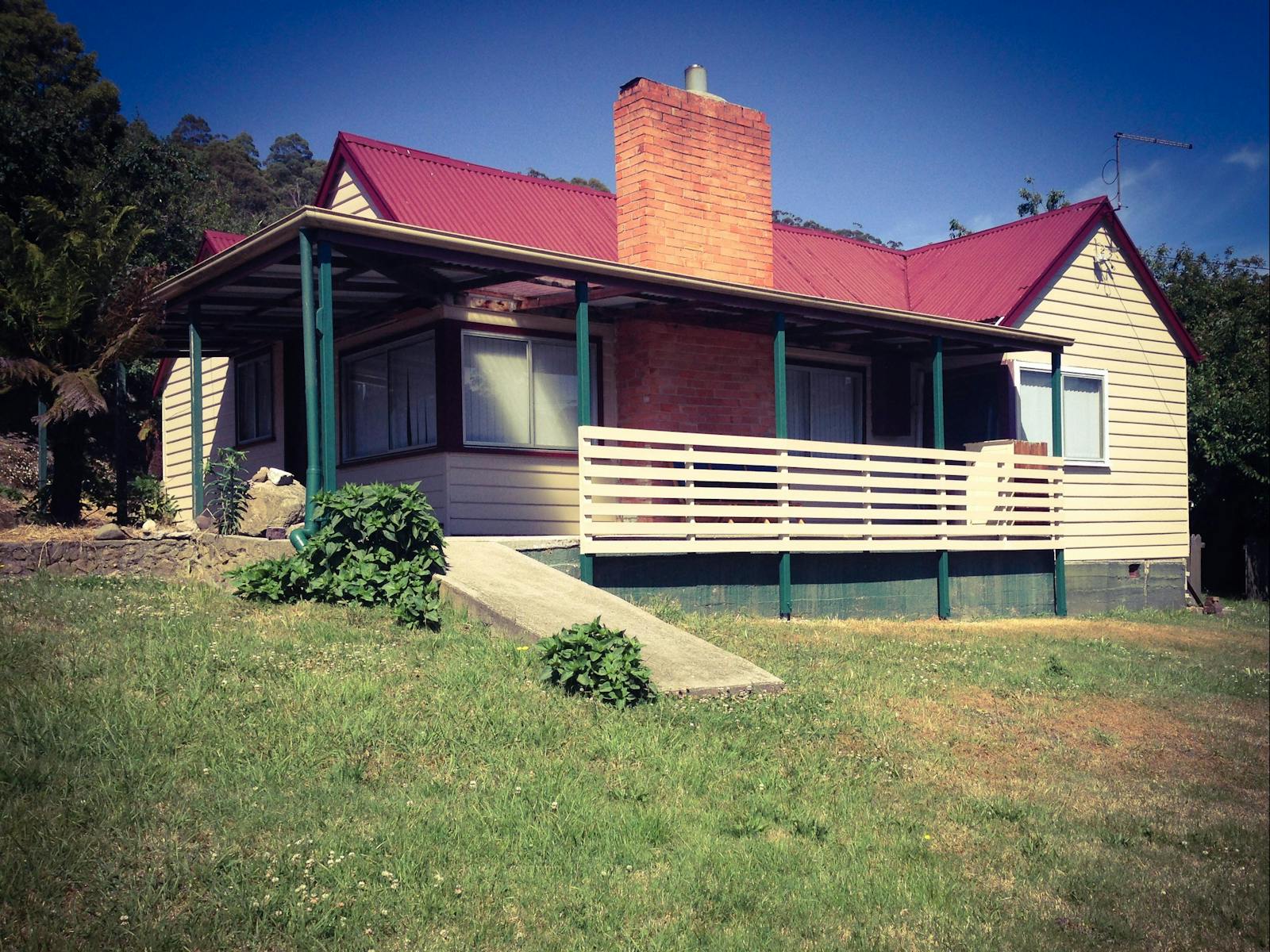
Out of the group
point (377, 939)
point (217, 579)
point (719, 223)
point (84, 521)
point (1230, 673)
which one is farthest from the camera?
point (719, 223)

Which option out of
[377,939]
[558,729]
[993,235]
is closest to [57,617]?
[558,729]

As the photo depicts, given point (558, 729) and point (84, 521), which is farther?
point (84, 521)

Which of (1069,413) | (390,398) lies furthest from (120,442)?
(1069,413)

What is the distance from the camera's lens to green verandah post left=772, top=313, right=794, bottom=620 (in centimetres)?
1365

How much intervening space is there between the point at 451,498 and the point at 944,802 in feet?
25.5

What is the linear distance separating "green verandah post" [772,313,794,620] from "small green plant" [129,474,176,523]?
24.7ft

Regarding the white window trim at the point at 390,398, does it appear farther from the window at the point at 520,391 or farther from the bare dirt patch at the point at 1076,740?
the bare dirt patch at the point at 1076,740

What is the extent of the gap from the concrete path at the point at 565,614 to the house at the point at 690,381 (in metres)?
1.06

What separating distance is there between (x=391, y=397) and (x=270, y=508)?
10.5 feet

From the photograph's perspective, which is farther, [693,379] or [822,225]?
[822,225]

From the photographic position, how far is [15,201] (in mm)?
22531

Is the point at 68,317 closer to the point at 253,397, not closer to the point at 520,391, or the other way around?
the point at 520,391

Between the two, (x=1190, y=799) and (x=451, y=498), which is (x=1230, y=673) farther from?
(x=451, y=498)

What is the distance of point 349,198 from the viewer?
1642 centimetres
